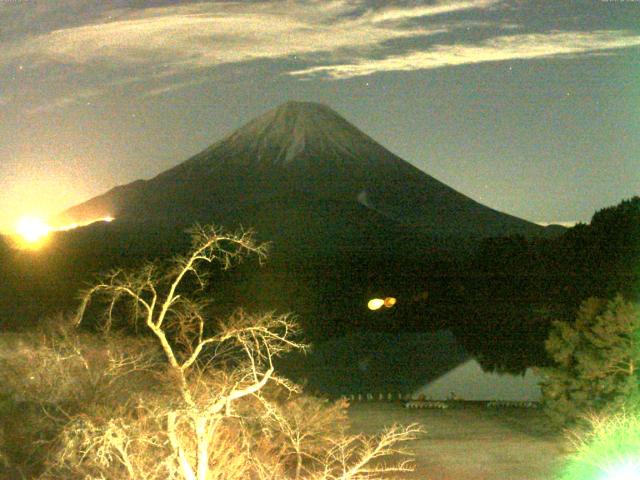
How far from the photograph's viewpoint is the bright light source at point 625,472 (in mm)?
12156

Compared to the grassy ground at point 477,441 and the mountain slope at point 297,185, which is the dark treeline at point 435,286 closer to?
the grassy ground at point 477,441

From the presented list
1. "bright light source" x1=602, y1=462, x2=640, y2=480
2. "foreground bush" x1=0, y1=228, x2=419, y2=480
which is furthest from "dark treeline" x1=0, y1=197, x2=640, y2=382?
"bright light source" x1=602, y1=462, x2=640, y2=480

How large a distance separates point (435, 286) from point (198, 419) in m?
53.8

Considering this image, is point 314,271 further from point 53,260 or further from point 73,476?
point 73,476

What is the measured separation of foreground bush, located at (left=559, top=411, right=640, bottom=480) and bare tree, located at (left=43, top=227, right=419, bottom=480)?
3.35 metres

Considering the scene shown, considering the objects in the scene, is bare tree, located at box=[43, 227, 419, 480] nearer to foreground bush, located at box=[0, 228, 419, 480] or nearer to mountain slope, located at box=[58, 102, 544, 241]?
foreground bush, located at box=[0, 228, 419, 480]

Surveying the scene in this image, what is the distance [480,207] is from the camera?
15025cm

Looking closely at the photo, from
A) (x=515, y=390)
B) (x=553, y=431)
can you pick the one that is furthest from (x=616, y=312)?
(x=515, y=390)

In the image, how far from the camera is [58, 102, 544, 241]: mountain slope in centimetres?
13738

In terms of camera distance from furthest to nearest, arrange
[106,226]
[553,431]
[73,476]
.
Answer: [106,226] < [553,431] < [73,476]

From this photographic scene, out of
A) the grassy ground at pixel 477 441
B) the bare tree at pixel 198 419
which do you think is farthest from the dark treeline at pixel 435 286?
the bare tree at pixel 198 419

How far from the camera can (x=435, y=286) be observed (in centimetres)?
6075

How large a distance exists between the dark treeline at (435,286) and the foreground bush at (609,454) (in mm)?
22668

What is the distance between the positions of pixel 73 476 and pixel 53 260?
52838 mm
